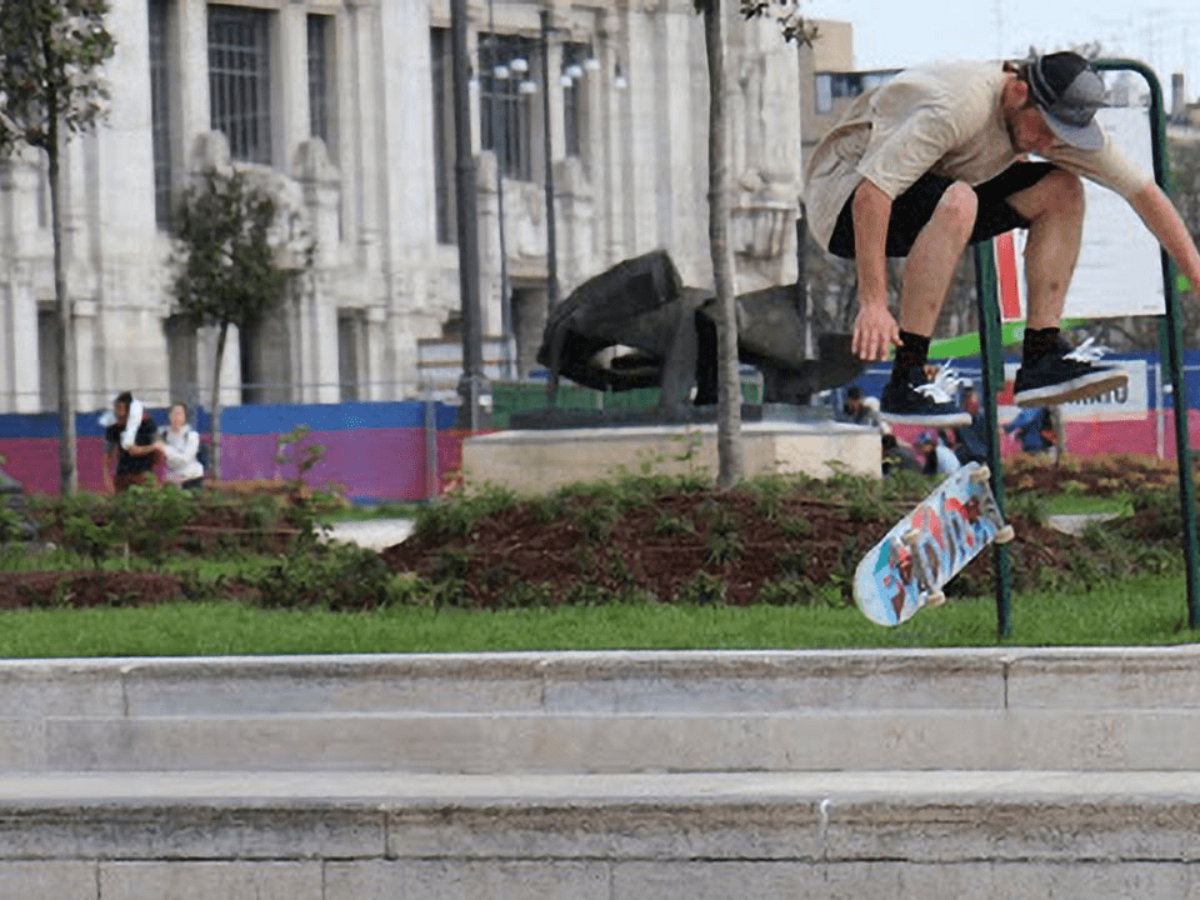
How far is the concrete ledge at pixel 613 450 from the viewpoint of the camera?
28297 mm

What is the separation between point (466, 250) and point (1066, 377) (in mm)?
35996

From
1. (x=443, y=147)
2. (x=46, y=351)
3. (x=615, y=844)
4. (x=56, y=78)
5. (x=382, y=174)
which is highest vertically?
(x=443, y=147)

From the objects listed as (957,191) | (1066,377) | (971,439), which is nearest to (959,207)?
(957,191)

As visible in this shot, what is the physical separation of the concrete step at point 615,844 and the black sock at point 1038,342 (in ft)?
4.05

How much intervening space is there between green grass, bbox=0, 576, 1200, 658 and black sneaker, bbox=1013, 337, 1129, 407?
339cm

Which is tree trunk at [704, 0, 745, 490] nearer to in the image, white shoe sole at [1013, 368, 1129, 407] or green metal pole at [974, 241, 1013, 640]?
green metal pole at [974, 241, 1013, 640]

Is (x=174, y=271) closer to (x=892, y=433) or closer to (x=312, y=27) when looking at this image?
(x=312, y=27)

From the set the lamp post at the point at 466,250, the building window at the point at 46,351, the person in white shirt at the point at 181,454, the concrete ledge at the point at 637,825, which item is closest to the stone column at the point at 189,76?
the building window at the point at 46,351

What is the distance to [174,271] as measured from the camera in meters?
59.1

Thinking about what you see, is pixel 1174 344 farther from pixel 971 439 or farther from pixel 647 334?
pixel 647 334

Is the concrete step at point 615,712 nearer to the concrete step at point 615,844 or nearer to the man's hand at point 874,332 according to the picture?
the concrete step at point 615,844

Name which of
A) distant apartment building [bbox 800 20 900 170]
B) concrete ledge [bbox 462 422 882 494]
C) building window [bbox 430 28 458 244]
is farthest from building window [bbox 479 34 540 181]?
distant apartment building [bbox 800 20 900 170]

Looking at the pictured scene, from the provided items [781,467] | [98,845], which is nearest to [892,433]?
[781,467]

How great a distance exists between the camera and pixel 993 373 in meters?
13.3
